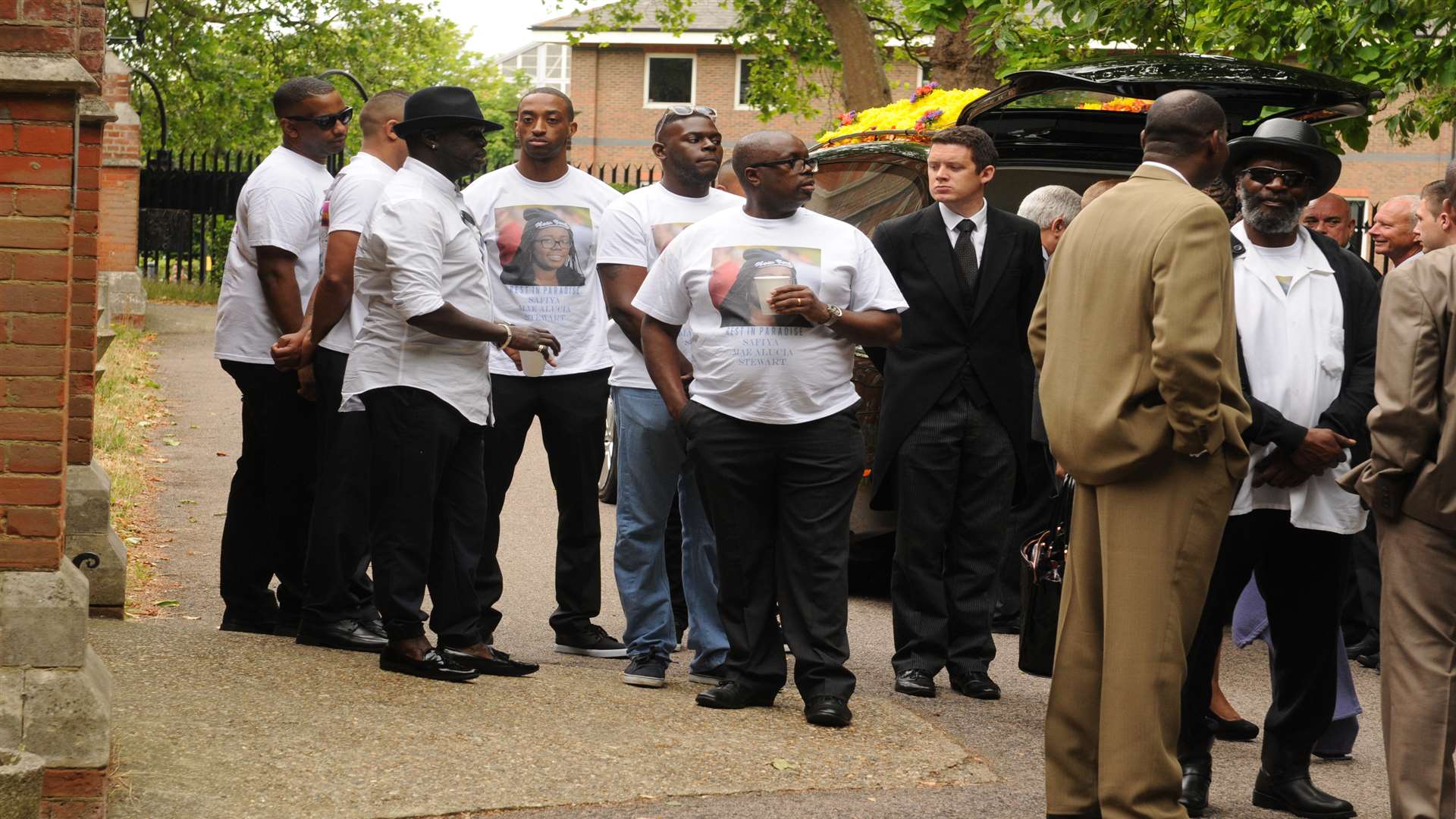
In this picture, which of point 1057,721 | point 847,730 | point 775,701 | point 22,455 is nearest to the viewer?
point 22,455


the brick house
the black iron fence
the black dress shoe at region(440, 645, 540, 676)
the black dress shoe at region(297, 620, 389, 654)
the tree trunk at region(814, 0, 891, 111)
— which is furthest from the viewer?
the brick house

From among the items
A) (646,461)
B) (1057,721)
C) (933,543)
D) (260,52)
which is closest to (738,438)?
(646,461)

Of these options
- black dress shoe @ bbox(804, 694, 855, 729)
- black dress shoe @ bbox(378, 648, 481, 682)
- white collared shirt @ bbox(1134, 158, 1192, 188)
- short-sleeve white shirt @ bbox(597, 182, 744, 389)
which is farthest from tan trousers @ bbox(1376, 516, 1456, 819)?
→ black dress shoe @ bbox(378, 648, 481, 682)

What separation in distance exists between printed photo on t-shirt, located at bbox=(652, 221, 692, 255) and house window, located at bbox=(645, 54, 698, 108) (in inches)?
1719

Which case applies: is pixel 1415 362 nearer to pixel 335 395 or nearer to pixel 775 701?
pixel 775 701

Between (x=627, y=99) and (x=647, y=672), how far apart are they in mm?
45540

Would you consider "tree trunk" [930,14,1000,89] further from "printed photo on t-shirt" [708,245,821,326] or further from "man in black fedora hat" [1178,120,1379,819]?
"man in black fedora hat" [1178,120,1379,819]


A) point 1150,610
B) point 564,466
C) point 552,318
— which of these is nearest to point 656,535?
point 564,466

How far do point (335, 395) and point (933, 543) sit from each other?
8.06ft

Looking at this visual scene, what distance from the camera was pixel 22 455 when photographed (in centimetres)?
453

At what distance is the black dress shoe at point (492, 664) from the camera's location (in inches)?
245

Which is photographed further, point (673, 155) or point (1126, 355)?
point (673, 155)

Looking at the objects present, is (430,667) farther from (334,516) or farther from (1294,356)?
(1294,356)

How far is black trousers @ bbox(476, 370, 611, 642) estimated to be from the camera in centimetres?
687
